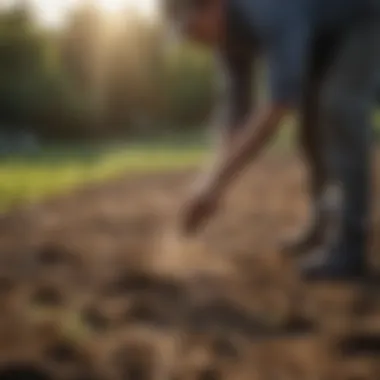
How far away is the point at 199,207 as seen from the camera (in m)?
0.78

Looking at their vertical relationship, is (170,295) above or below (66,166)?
below

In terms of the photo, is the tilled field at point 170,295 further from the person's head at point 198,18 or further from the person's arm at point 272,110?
the person's head at point 198,18

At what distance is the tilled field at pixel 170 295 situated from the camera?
0.68m

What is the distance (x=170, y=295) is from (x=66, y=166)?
0.18m

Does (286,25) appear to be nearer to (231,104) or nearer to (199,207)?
(231,104)

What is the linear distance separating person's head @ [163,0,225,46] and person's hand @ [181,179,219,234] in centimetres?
16

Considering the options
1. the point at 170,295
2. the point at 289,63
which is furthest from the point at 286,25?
the point at 170,295

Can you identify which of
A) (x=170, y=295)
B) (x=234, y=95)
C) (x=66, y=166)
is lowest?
(x=170, y=295)

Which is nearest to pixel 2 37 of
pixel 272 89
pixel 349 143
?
pixel 272 89

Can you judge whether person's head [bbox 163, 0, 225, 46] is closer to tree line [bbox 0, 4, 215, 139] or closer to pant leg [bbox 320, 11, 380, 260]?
tree line [bbox 0, 4, 215, 139]

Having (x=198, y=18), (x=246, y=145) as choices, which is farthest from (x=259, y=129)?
(x=198, y=18)

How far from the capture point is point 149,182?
0.82 m

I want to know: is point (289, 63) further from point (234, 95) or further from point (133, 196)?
point (133, 196)

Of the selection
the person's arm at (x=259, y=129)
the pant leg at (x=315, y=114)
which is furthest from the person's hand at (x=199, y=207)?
the pant leg at (x=315, y=114)
